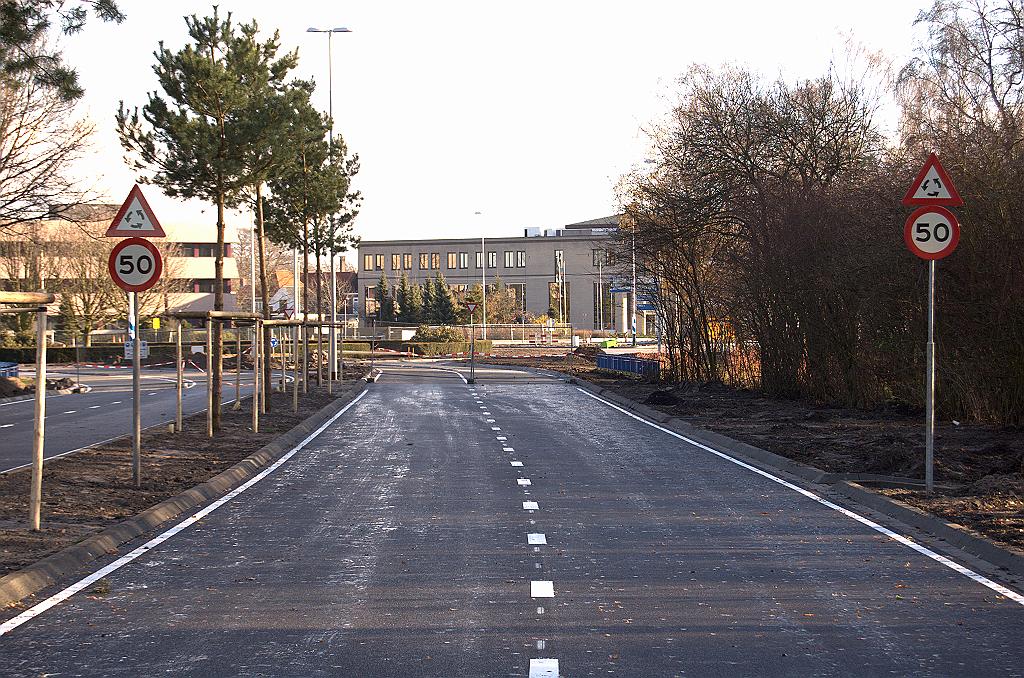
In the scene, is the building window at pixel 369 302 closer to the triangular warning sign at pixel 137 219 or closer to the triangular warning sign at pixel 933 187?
the triangular warning sign at pixel 137 219

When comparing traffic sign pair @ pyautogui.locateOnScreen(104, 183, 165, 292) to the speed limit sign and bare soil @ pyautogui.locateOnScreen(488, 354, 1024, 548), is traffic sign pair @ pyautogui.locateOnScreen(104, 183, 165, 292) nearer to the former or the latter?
the speed limit sign

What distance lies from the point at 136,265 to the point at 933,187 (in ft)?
28.8

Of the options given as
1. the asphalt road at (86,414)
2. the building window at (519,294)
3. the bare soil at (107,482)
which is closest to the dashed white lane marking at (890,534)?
the bare soil at (107,482)

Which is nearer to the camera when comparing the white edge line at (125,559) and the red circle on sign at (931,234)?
the white edge line at (125,559)

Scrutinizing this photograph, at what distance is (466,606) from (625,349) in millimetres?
74936

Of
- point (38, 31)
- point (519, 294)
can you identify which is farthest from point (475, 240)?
point (38, 31)

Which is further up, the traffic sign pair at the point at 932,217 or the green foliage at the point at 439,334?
the traffic sign pair at the point at 932,217

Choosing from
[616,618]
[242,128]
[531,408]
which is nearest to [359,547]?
[616,618]

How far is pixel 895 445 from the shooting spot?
52.2 feet

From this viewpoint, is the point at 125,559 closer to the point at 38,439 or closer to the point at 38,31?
the point at 38,439

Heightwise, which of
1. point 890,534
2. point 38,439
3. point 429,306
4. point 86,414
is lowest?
point 86,414

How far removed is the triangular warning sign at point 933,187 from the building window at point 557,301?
103116mm

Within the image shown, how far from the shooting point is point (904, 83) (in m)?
41.7

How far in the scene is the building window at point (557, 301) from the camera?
117 metres
